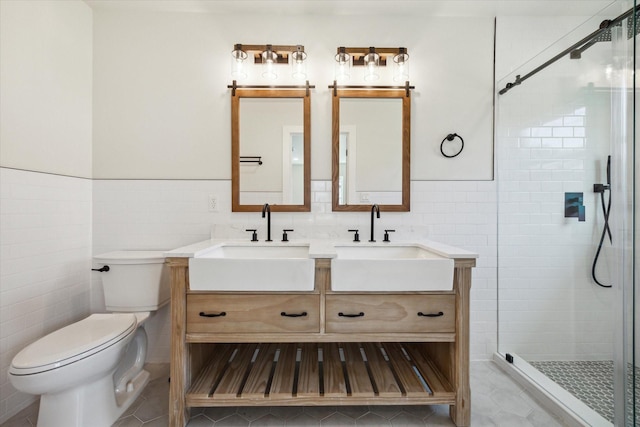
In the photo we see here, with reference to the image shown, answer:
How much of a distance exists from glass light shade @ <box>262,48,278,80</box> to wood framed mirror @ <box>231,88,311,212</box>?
100 millimetres

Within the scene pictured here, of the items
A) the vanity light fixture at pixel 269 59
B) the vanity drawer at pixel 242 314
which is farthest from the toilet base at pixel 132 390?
the vanity light fixture at pixel 269 59

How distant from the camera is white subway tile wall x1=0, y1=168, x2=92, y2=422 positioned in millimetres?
1511

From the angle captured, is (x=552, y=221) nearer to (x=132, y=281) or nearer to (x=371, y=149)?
(x=371, y=149)

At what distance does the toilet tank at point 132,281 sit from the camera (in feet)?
5.73

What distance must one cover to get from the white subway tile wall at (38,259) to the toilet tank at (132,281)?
0.93 feet

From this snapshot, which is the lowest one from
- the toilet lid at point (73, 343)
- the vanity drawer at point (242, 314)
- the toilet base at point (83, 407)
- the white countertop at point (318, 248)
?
the toilet base at point (83, 407)

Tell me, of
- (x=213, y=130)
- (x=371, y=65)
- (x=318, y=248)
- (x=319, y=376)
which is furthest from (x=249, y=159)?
(x=319, y=376)

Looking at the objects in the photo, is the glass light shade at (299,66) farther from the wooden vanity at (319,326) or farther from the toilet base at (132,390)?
the toilet base at (132,390)

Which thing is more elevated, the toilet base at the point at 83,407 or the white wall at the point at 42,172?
the white wall at the point at 42,172

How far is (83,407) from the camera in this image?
4.43ft

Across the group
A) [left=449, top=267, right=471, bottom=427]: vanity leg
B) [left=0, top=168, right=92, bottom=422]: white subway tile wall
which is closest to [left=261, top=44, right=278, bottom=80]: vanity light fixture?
[left=0, top=168, right=92, bottom=422]: white subway tile wall

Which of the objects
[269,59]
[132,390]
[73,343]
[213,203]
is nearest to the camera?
[73,343]

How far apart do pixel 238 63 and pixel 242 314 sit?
1642 mm

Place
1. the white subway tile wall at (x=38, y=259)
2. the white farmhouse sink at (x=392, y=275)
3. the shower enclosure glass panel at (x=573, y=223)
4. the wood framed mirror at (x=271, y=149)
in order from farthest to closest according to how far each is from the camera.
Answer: the wood framed mirror at (x=271, y=149), the white subway tile wall at (x=38, y=259), the white farmhouse sink at (x=392, y=275), the shower enclosure glass panel at (x=573, y=223)
